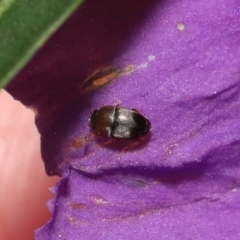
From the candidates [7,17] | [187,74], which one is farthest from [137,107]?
[7,17]

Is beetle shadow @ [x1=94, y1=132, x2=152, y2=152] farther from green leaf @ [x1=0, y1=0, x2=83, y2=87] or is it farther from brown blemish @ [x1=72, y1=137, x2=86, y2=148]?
green leaf @ [x1=0, y1=0, x2=83, y2=87]

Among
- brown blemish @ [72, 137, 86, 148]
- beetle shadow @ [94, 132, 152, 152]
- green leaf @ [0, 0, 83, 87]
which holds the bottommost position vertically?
beetle shadow @ [94, 132, 152, 152]

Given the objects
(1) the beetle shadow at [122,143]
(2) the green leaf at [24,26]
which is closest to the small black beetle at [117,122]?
(1) the beetle shadow at [122,143]

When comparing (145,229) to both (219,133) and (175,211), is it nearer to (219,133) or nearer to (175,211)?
(175,211)

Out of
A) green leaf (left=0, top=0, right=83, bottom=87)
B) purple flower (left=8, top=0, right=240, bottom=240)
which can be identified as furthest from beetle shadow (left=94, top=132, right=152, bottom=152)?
green leaf (left=0, top=0, right=83, bottom=87)

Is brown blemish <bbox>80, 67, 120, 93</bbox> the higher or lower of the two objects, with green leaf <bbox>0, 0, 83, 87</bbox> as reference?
lower

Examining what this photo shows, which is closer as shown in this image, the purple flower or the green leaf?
the green leaf

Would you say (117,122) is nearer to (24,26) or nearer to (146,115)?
(146,115)
